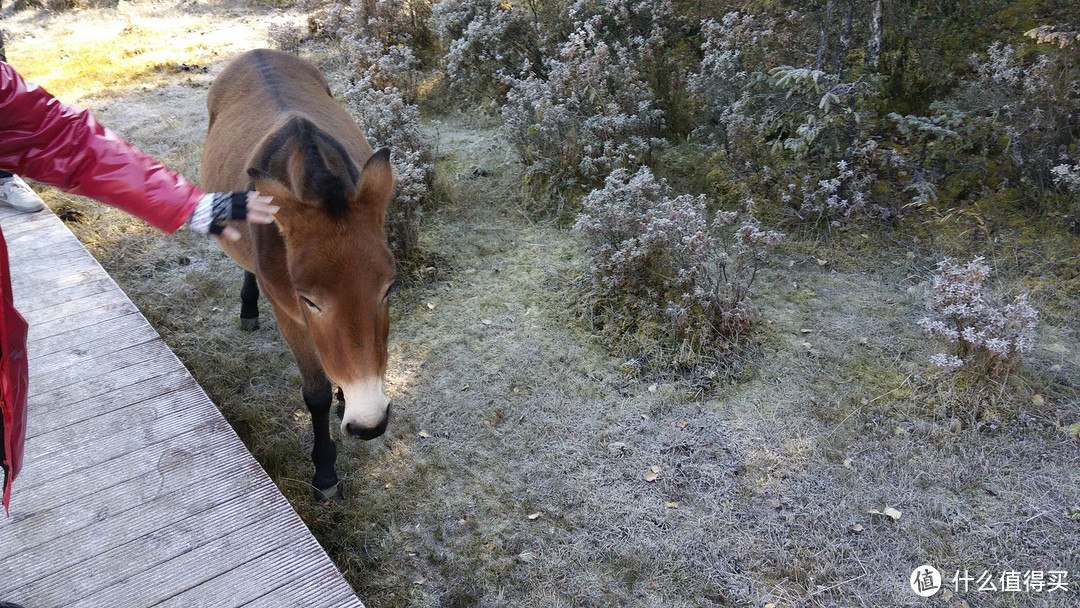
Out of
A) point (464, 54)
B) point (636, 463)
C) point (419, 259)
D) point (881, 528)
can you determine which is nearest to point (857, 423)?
point (881, 528)

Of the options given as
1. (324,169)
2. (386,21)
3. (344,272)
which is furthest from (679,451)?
(386,21)

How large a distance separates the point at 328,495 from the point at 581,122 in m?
3.60

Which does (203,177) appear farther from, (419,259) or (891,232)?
(891,232)

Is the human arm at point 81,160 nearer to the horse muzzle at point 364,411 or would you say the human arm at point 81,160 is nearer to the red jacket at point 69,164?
the red jacket at point 69,164

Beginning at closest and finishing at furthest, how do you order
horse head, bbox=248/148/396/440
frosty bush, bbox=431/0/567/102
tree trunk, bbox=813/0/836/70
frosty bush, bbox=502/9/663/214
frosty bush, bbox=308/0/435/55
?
horse head, bbox=248/148/396/440
tree trunk, bbox=813/0/836/70
frosty bush, bbox=502/9/663/214
frosty bush, bbox=431/0/567/102
frosty bush, bbox=308/0/435/55

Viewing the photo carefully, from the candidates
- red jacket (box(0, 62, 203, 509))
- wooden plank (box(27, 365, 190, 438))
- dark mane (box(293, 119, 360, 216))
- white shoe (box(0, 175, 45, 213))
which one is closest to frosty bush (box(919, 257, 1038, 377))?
dark mane (box(293, 119, 360, 216))

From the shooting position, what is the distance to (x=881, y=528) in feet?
9.63

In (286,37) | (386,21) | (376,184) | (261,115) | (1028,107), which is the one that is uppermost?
(1028,107)

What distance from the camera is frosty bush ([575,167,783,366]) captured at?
153 inches

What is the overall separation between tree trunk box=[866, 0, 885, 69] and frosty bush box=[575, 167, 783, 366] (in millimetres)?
1705

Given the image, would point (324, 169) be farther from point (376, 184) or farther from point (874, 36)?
point (874, 36)

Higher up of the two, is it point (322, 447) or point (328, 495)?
point (322, 447)

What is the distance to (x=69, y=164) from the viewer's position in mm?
1994

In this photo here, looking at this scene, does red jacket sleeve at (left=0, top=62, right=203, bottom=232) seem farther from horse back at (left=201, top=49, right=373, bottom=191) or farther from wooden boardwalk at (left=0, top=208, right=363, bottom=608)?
wooden boardwalk at (left=0, top=208, right=363, bottom=608)
